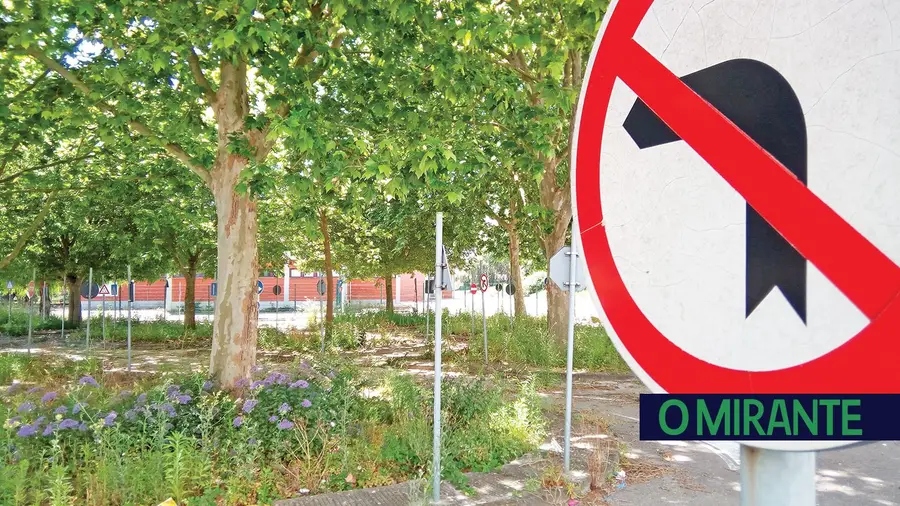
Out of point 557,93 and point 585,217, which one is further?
point 557,93

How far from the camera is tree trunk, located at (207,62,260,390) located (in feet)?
25.4

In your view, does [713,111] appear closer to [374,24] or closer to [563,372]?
[374,24]

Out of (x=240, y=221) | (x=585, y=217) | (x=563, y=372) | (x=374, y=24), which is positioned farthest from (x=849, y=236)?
(x=563, y=372)

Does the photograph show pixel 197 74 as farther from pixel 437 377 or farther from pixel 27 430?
pixel 437 377

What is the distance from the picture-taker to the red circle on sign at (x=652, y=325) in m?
0.61

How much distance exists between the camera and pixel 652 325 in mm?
722

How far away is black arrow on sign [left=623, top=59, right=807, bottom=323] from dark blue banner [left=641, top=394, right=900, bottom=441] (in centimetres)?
10

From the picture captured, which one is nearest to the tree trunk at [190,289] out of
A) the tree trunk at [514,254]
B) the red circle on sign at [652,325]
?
the tree trunk at [514,254]

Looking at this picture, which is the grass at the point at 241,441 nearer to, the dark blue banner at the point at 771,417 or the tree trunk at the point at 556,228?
the dark blue banner at the point at 771,417

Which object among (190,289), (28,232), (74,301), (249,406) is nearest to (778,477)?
(249,406)

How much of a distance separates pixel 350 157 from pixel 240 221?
1.84 m

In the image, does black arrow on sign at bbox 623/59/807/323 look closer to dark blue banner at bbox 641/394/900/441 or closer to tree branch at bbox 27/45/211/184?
dark blue banner at bbox 641/394/900/441

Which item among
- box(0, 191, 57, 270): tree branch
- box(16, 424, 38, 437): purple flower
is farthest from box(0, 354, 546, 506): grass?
box(0, 191, 57, 270): tree branch

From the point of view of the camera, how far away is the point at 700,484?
20.0 ft
